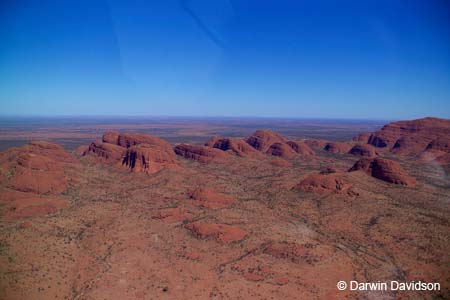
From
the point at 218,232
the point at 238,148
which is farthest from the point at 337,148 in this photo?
the point at 218,232

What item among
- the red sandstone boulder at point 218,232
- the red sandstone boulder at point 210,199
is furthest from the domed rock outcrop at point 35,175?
the red sandstone boulder at point 218,232

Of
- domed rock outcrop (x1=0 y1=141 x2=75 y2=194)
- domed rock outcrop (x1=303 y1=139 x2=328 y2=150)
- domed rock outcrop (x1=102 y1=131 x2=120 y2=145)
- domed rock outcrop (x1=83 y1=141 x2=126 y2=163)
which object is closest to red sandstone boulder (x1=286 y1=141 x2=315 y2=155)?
domed rock outcrop (x1=303 y1=139 x2=328 y2=150)

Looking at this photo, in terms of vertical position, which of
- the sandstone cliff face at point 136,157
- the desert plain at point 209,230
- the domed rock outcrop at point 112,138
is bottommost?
the desert plain at point 209,230

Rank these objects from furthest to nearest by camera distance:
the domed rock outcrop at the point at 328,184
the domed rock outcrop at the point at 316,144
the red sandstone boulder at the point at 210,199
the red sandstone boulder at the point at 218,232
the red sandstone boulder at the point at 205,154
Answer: the domed rock outcrop at the point at 316,144, the red sandstone boulder at the point at 205,154, the domed rock outcrop at the point at 328,184, the red sandstone boulder at the point at 210,199, the red sandstone boulder at the point at 218,232

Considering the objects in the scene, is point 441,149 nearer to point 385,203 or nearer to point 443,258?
point 385,203

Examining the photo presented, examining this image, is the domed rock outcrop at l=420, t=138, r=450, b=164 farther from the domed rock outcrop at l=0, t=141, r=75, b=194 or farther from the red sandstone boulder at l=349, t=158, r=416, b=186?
the domed rock outcrop at l=0, t=141, r=75, b=194

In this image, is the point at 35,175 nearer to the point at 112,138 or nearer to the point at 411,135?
the point at 112,138

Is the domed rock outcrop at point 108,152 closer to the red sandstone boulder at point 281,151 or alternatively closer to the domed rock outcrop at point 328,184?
the domed rock outcrop at point 328,184
